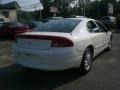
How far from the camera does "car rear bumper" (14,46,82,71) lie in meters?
5.06

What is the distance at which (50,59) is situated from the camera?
506 centimetres

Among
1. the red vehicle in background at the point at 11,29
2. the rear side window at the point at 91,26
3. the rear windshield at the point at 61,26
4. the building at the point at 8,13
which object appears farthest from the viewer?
the building at the point at 8,13

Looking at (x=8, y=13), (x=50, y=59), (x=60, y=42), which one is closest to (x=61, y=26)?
(x=60, y=42)

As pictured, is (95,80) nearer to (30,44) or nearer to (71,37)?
(71,37)

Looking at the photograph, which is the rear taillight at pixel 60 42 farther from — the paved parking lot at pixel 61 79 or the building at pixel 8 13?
the building at pixel 8 13

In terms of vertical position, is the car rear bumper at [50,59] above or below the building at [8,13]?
below

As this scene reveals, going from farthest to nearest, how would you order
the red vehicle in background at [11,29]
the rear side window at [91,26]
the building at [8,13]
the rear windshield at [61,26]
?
the building at [8,13] < the red vehicle in background at [11,29] < the rear side window at [91,26] < the rear windshield at [61,26]

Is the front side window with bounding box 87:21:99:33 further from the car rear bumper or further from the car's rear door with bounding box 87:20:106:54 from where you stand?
the car rear bumper

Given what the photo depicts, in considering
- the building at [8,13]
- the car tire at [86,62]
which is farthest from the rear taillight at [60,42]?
the building at [8,13]

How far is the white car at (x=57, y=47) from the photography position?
5105mm

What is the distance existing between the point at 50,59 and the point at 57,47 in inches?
12.2

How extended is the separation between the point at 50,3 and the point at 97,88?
56.4 metres

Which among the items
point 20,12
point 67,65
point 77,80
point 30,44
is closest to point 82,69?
point 77,80

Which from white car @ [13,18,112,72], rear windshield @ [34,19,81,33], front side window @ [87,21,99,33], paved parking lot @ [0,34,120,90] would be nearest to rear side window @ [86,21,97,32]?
front side window @ [87,21,99,33]
